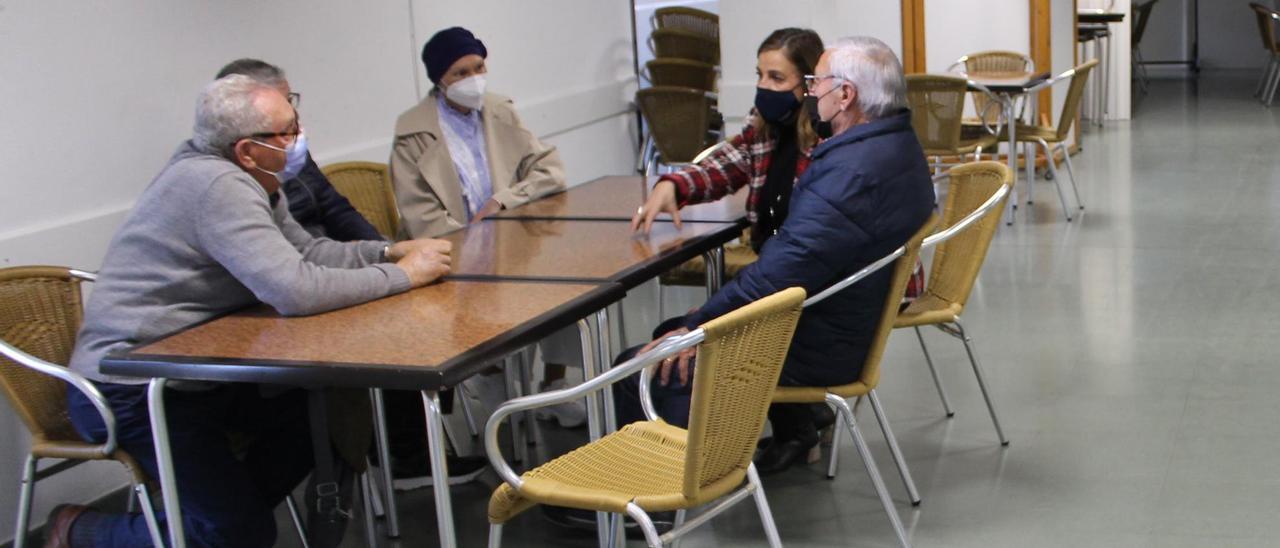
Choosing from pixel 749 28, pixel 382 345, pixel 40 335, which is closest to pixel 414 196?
pixel 40 335

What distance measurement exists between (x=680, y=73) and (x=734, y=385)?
5.44 meters

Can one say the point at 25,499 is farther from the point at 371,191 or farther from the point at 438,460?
the point at 371,191

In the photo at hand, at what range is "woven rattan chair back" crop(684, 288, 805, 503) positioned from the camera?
94.1 inches

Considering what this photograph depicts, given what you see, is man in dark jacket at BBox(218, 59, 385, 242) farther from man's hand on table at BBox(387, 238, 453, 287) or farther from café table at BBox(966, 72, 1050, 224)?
café table at BBox(966, 72, 1050, 224)

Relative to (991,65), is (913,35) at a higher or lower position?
higher

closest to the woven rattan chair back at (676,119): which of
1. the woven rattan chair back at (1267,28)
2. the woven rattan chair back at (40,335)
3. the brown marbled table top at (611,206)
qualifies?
the brown marbled table top at (611,206)

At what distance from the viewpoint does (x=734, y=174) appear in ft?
Result: 13.4

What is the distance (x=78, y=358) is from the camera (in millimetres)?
3094

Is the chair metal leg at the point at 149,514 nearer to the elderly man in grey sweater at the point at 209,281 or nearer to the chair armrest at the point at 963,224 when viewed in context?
the elderly man in grey sweater at the point at 209,281

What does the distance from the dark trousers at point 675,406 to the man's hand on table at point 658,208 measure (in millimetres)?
271

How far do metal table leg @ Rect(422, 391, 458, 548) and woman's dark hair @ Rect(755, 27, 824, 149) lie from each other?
1.53 meters

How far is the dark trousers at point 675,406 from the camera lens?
334 centimetres

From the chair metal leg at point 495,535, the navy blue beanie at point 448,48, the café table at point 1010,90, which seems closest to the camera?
the chair metal leg at point 495,535

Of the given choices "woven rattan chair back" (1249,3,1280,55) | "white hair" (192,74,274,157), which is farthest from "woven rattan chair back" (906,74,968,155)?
"woven rattan chair back" (1249,3,1280,55)
